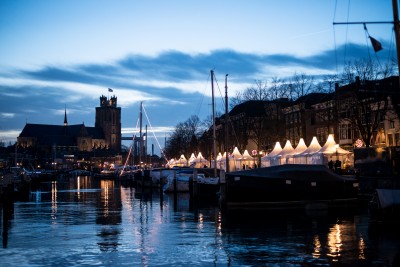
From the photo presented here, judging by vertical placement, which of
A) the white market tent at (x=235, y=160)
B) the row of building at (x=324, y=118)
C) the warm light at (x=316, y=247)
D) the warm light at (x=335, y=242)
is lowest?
the warm light at (x=335, y=242)

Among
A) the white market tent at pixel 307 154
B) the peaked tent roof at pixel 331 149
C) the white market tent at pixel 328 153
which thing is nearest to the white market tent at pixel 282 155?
the white market tent at pixel 307 154

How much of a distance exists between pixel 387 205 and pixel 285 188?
42.5 feet

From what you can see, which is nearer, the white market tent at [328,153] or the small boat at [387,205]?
the small boat at [387,205]

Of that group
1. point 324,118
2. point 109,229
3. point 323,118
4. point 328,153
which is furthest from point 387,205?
point 324,118

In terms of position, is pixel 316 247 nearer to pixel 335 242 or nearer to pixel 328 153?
pixel 335 242

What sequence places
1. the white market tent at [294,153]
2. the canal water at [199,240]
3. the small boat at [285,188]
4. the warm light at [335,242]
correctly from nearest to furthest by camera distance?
Answer: the canal water at [199,240], the warm light at [335,242], the small boat at [285,188], the white market tent at [294,153]

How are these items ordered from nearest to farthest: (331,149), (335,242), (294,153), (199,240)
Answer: (335,242) < (199,240) < (331,149) < (294,153)

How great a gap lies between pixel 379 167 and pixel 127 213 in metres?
19.4

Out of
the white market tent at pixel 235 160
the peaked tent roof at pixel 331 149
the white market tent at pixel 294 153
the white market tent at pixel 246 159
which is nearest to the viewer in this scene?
the peaked tent roof at pixel 331 149

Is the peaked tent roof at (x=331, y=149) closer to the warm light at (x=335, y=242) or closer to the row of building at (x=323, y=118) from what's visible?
the row of building at (x=323, y=118)

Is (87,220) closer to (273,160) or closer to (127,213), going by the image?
(127,213)

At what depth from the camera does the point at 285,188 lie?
38000mm

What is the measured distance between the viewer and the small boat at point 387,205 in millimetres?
24938

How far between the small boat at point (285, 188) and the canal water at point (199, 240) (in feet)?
12.2
